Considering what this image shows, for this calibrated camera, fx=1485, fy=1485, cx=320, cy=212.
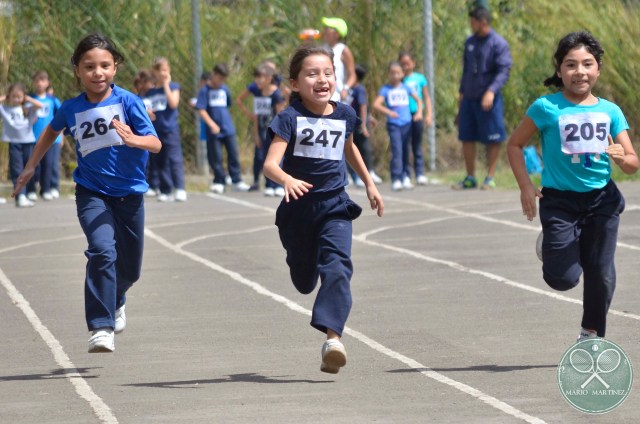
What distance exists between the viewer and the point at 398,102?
65.1ft

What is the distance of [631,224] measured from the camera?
1452 cm

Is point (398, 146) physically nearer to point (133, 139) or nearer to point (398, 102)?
point (398, 102)

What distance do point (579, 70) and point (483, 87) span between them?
426 inches

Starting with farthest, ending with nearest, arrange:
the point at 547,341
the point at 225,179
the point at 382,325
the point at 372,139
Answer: the point at 372,139
the point at 225,179
the point at 382,325
the point at 547,341

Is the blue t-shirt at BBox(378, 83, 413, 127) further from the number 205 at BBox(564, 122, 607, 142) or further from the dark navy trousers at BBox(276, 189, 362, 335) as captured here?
the number 205 at BBox(564, 122, 607, 142)

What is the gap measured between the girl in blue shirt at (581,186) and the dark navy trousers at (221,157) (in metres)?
12.6

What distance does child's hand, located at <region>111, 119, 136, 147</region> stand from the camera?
793cm

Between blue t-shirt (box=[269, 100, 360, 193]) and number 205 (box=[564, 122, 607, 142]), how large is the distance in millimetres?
1166

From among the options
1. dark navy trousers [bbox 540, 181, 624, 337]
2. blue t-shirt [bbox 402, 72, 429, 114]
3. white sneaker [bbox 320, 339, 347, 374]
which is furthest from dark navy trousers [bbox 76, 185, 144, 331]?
blue t-shirt [bbox 402, 72, 429, 114]

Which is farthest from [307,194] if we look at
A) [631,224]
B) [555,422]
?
[631,224]

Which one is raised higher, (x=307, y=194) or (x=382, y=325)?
(x=307, y=194)

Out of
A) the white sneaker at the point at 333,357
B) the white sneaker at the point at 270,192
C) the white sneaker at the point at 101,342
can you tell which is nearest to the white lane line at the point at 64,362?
the white sneaker at the point at 101,342

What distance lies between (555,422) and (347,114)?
7.75ft

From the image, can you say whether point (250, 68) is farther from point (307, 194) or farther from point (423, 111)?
point (307, 194)
